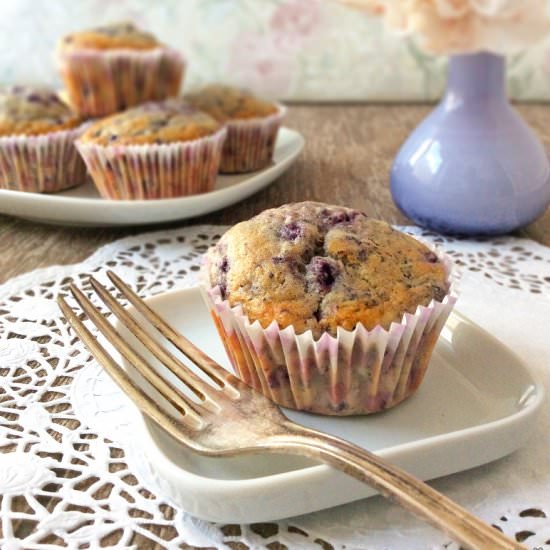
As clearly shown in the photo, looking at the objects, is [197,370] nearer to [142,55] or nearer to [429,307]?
[429,307]

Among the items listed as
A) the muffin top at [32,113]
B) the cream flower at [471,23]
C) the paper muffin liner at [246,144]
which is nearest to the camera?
the cream flower at [471,23]

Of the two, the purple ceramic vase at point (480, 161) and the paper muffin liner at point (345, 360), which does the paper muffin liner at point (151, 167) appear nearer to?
the purple ceramic vase at point (480, 161)

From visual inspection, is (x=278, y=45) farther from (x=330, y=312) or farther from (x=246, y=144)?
(x=330, y=312)

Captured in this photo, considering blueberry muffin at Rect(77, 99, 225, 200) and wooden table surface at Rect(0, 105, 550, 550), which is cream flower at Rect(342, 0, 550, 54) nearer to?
wooden table surface at Rect(0, 105, 550, 550)

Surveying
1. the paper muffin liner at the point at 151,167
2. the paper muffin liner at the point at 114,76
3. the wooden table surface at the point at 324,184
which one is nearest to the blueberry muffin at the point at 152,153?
the paper muffin liner at the point at 151,167

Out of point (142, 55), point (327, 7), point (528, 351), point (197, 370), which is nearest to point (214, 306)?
point (197, 370)

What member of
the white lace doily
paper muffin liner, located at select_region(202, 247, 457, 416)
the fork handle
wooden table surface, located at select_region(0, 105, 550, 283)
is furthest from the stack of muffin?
the fork handle
